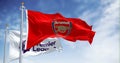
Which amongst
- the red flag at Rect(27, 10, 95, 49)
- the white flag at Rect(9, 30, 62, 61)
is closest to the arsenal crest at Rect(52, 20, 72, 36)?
the red flag at Rect(27, 10, 95, 49)

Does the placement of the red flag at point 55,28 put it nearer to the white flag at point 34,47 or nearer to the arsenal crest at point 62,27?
the arsenal crest at point 62,27

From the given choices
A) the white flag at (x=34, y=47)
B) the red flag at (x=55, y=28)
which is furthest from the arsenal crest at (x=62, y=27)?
the white flag at (x=34, y=47)

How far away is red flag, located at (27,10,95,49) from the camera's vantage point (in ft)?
92.1

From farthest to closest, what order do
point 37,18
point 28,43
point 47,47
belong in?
1. point 47,47
2. point 37,18
3. point 28,43

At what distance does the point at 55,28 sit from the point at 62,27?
63 centimetres

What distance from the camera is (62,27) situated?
29328 millimetres

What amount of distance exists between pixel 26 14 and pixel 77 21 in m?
4.56

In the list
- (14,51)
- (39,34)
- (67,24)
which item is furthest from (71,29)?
(14,51)

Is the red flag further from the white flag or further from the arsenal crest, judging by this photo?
the white flag

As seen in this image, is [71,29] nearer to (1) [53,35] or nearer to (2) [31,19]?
(1) [53,35]

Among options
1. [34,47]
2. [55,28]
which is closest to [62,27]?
[55,28]

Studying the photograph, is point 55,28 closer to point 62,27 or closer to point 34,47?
point 62,27

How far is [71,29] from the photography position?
29.5 m

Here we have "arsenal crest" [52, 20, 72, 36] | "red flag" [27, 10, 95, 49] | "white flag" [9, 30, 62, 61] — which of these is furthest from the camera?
"white flag" [9, 30, 62, 61]
